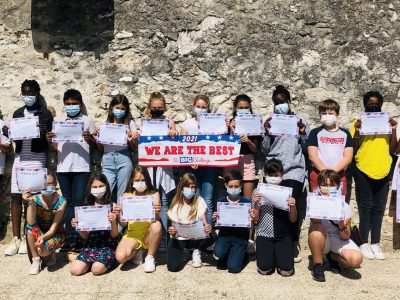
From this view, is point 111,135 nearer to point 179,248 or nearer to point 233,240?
point 179,248

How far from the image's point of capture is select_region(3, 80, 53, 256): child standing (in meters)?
5.44

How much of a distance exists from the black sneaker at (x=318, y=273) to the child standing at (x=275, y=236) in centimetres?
24

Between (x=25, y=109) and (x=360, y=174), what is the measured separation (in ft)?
13.3

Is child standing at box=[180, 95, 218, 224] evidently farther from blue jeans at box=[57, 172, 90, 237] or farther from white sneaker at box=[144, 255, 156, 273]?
blue jeans at box=[57, 172, 90, 237]

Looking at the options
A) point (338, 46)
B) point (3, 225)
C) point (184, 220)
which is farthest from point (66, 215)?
point (338, 46)

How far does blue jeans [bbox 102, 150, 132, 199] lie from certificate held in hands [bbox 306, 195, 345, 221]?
2130 millimetres

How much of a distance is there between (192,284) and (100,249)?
3.54 feet

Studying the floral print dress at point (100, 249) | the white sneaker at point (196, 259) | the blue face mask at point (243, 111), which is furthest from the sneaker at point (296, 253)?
the floral print dress at point (100, 249)

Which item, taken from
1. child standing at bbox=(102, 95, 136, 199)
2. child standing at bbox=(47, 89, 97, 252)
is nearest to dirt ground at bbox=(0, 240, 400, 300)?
child standing at bbox=(47, 89, 97, 252)

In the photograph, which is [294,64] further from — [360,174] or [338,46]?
[360,174]

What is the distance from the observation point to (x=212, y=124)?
17.8ft

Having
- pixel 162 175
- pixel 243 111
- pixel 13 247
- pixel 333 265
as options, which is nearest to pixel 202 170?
pixel 162 175

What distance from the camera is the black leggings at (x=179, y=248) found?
488 cm

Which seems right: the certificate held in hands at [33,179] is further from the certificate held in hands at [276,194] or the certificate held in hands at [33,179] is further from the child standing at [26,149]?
the certificate held in hands at [276,194]
